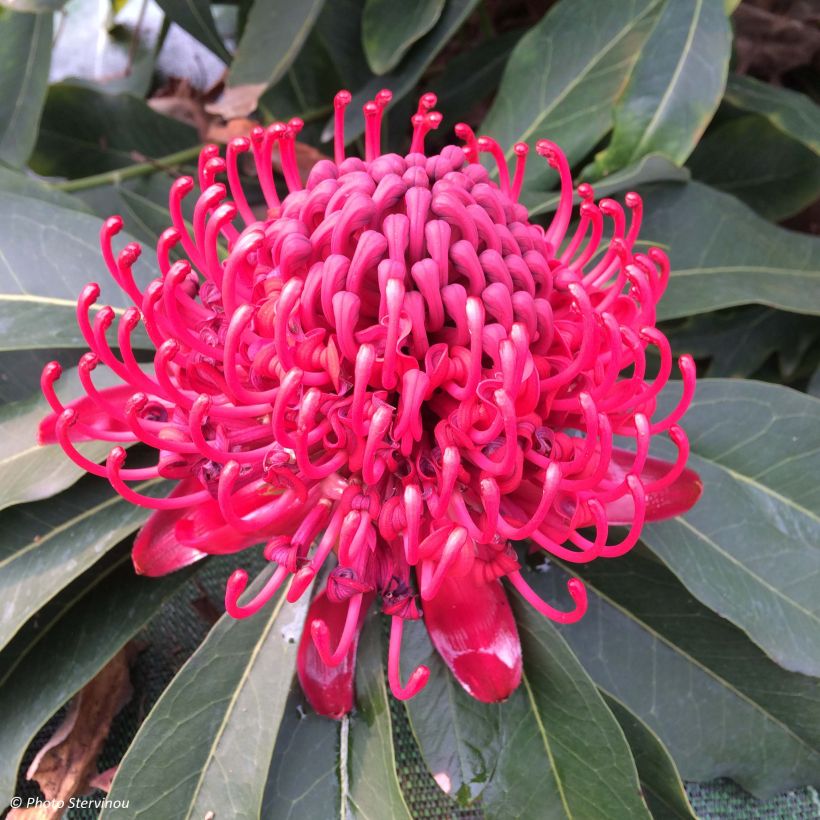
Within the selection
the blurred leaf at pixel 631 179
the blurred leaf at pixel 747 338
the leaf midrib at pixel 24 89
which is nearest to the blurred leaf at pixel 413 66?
the blurred leaf at pixel 631 179

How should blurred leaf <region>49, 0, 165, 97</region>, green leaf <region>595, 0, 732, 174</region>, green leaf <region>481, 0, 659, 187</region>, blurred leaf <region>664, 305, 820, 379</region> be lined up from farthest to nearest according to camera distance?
blurred leaf <region>49, 0, 165, 97</region>, blurred leaf <region>664, 305, 820, 379</region>, green leaf <region>481, 0, 659, 187</region>, green leaf <region>595, 0, 732, 174</region>

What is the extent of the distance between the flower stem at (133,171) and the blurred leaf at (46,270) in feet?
0.96

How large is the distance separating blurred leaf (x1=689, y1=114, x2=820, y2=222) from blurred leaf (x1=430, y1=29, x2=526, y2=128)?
361 millimetres

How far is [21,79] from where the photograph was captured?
1233mm

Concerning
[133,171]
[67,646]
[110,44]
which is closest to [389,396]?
[67,646]

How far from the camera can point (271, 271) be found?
75 centimetres

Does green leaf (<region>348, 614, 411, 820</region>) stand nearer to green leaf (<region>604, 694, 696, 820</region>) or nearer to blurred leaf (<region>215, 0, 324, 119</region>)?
green leaf (<region>604, 694, 696, 820</region>)

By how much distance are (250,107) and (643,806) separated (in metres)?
0.93

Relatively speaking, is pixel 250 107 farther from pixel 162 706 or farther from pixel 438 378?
pixel 162 706

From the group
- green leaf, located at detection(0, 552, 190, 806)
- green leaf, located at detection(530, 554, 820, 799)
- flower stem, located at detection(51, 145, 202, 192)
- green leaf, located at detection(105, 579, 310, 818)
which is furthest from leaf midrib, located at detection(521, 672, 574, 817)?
flower stem, located at detection(51, 145, 202, 192)

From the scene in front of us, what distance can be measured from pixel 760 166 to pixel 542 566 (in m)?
0.74

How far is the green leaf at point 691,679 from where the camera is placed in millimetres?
920

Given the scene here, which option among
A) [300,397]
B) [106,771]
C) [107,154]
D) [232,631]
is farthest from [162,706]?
[107,154]

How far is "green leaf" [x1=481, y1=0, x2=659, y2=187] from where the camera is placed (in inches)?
43.8
